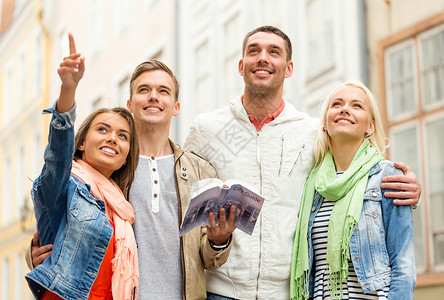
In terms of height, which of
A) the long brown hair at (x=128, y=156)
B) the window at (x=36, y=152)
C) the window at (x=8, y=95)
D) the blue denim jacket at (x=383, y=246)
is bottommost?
the blue denim jacket at (x=383, y=246)

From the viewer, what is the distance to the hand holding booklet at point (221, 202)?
140 inches

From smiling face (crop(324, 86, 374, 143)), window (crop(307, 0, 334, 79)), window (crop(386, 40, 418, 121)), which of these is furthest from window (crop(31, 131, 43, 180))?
smiling face (crop(324, 86, 374, 143))

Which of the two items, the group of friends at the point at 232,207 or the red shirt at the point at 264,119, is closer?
the group of friends at the point at 232,207

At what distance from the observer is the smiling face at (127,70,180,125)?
418 centimetres

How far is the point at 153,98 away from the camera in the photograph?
4176mm

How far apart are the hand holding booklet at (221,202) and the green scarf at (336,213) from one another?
50 cm

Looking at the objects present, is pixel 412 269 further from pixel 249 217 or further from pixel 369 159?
pixel 249 217

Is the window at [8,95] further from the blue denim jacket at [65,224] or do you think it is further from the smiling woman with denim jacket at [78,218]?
the blue denim jacket at [65,224]

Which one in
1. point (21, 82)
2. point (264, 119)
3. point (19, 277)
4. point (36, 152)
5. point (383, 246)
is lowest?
point (383, 246)

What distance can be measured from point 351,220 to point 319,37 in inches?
333

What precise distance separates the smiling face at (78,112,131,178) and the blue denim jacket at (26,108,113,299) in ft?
0.73

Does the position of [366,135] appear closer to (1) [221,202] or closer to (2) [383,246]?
(2) [383,246]

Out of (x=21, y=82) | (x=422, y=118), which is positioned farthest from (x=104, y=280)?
(x=21, y=82)

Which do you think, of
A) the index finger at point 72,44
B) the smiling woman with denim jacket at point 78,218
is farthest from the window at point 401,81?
the index finger at point 72,44
